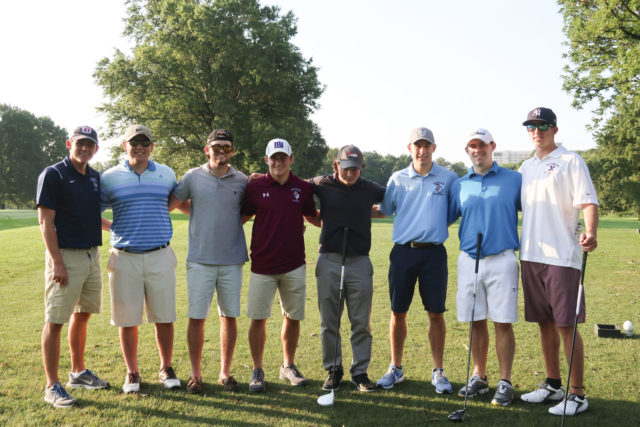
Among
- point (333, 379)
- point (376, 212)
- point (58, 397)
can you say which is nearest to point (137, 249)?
point (58, 397)

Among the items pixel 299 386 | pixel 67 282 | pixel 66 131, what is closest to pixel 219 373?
pixel 299 386

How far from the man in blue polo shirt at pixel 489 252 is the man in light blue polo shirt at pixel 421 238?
0.20m

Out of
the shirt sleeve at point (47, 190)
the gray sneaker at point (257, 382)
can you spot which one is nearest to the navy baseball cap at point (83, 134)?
the shirt sleeve at point (47, 190)

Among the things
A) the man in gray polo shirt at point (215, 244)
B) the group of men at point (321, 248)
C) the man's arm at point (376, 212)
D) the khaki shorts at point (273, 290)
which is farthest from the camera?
the man's arm at point (376, 212)

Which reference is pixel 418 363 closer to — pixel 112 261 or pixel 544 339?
pixel 544 339

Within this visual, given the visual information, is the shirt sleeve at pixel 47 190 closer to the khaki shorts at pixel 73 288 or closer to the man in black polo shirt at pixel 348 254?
the khaki shorts at pixel 73 288

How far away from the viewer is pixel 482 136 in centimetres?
509

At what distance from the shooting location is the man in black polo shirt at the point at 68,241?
4727 mm

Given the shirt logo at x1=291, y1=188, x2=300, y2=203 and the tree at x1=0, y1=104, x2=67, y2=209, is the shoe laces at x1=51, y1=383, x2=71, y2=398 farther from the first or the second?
the tree at x1=0, y1=104, x2=67, y2=209

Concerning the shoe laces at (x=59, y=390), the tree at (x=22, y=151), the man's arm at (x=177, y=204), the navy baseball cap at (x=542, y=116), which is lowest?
the shoe laces at (x=59, y=390)

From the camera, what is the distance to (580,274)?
471 cm

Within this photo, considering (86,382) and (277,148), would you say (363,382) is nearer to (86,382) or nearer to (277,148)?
(277,148)

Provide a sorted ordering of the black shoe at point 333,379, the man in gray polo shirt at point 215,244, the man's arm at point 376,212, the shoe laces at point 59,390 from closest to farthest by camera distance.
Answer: the shoe laces at point 59,390, the black shoe at point 333,379, the man in gray polo shirt at point 215,244, the man's arm at point 376,212

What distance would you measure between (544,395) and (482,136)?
2562 millimetres
